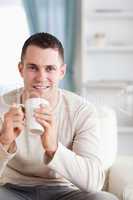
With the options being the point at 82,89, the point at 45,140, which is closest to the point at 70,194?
the point at 45,140

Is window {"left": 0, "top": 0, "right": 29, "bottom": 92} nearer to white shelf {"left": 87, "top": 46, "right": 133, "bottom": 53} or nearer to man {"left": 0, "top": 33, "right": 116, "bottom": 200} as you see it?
white shelf {"left": 87, "top": 46, "right": 133, "bottom": 53}

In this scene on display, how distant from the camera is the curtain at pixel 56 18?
12.7 feet

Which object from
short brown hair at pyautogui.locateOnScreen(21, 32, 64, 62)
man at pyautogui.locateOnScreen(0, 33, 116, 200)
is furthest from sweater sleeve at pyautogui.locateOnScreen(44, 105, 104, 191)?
short brown hair at pyautogui.locateOnScreen(21, 32, 64, 62)

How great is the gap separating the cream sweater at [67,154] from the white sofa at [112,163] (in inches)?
5.6

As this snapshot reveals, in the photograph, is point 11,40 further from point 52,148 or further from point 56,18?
point 52,148

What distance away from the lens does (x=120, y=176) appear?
6.72 feet

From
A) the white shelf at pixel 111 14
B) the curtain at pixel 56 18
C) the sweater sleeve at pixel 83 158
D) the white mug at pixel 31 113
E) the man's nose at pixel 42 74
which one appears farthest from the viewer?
the curtain at pixel 56 18

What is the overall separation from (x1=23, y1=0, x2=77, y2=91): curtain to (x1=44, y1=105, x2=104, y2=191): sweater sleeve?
78.9 inches

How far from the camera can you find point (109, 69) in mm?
3943

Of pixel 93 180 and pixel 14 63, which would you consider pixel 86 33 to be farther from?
pixel 93 180

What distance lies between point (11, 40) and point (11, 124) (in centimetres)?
241

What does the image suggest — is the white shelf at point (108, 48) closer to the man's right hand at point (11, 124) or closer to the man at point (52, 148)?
the man at point (52, 148)

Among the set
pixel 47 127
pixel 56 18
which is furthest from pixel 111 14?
pixel 47 127

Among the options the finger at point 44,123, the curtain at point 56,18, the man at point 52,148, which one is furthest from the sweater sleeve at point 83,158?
the curtain at point 56,18
